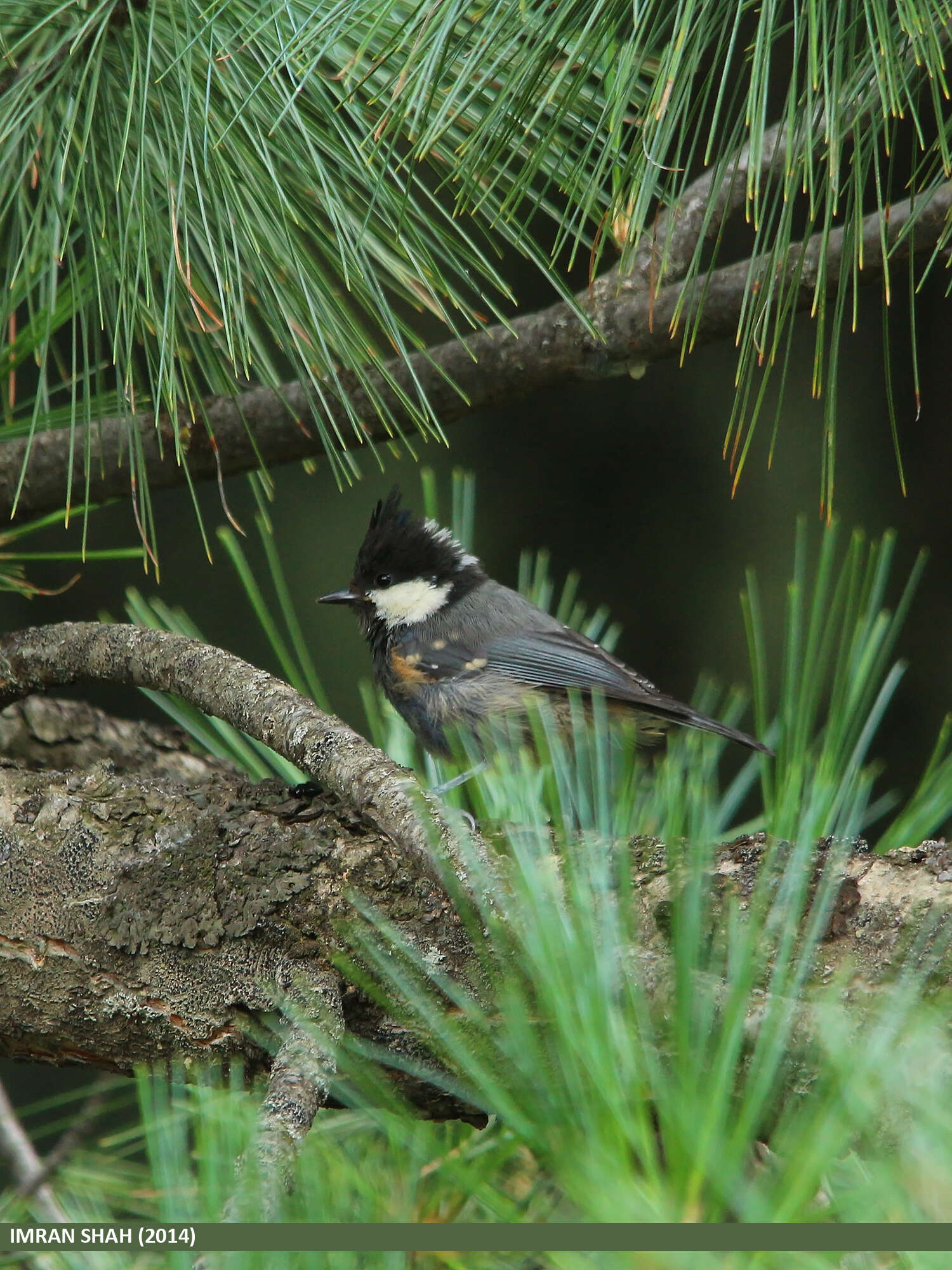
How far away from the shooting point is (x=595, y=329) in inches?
34.2

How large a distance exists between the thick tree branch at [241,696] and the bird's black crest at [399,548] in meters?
0.63

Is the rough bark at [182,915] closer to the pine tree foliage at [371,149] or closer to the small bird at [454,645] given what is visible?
the pine tree foliage at [371,149]

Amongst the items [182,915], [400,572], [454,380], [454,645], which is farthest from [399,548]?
[182,915]

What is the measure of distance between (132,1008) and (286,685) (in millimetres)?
270

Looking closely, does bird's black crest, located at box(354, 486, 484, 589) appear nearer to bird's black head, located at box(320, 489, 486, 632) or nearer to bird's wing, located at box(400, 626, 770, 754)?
bird's black head, located at box(320, 489, 486, 632)

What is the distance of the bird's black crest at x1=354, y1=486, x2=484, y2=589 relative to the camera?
1680 millimetres

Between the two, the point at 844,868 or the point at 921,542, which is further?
the point at 921,542

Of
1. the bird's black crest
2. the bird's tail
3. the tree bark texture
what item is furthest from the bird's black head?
the tree bark texture

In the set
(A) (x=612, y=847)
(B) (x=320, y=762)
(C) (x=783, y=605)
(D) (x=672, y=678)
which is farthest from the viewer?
(D) (x=672, y=678)

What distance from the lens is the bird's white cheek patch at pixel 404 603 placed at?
5.58ft

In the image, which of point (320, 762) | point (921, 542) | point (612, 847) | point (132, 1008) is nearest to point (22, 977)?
point (132, 1008)

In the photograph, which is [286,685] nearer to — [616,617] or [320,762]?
[320,762]

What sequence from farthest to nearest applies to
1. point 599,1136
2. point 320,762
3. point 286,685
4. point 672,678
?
1. point 672,678
2. point 286,685
3. point 320,762
4. point 599,1136

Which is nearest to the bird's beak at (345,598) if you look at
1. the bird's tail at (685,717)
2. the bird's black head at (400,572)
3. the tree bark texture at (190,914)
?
the bird's black head at (400,572)
